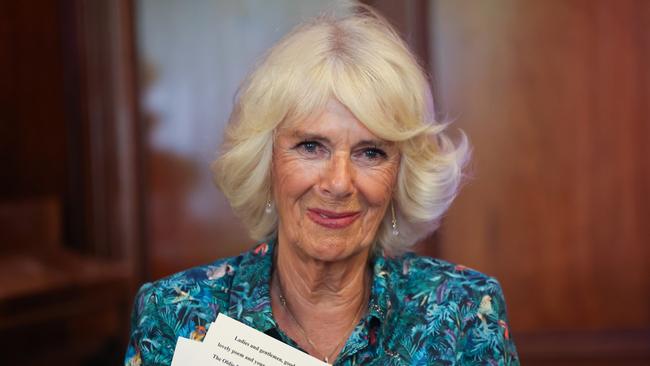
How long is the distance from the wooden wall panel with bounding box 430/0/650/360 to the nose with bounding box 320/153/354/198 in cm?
188

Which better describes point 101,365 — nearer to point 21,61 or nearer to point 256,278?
point 21,61

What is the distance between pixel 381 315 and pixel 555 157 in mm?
1998

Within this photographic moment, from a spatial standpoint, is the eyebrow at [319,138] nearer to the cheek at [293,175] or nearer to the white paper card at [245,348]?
the cheek at [293,175]

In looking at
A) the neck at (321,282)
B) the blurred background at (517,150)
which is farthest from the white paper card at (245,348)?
the blurred background at (517,150)

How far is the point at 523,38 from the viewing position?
3695mm

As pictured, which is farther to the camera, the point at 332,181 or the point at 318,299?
the point at 318,299

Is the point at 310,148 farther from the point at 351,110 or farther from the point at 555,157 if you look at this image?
the point at 555,157

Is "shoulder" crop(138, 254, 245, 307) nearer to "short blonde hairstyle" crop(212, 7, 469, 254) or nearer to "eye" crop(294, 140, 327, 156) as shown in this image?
"short blonde hairstyle" crop(212, 7, 469, 254)

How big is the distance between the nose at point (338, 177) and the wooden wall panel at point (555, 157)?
1884 millimetres

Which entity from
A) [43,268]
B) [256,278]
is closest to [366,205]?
[256,278]

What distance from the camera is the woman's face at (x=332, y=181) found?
1844 mm

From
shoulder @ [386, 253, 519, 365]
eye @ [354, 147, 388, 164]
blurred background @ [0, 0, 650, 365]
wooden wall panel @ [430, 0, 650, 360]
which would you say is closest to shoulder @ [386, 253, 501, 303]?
shoulder @ [386, 253, 519, 365]

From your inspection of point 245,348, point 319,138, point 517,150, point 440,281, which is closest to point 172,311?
point 245,348

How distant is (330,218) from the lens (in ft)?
6.19
